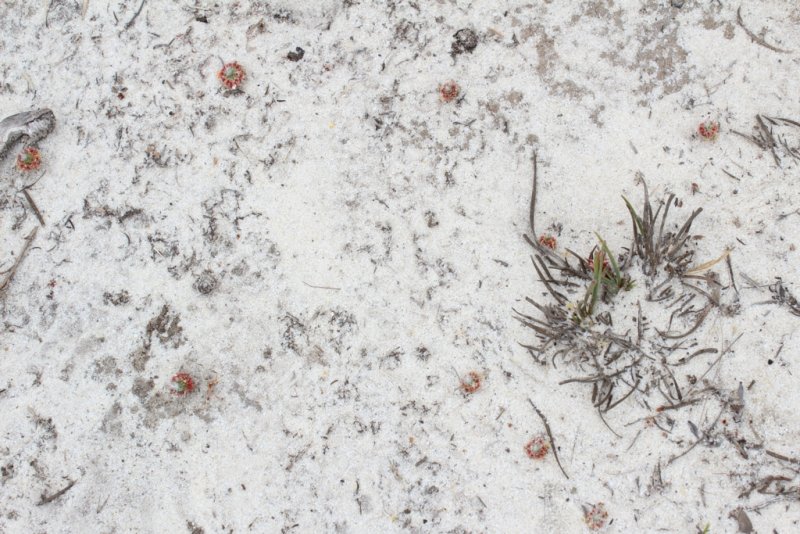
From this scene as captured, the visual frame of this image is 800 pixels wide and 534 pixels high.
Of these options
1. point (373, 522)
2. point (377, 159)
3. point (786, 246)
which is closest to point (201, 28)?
point (377, 159)

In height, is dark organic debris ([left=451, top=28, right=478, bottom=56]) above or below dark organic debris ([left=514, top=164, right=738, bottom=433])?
above

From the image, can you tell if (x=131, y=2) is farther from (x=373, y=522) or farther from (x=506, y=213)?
(x=373, y=522)

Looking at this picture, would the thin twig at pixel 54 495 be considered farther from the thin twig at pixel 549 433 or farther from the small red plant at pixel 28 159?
the thin twig at pixel 549 433

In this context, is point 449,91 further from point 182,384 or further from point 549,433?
point 182,384

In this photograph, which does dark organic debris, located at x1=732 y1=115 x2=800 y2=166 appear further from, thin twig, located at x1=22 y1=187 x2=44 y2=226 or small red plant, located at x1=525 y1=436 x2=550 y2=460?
thin twig, located at x1=22 y1=187 x2=44 y2=226

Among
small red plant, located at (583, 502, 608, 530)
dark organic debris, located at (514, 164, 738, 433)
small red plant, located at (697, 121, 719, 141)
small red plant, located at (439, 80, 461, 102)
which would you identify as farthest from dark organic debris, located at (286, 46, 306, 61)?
small red plant, located at (583, 502, 608, 530)

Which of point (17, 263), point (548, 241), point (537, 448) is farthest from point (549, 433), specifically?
point (17, 263)
